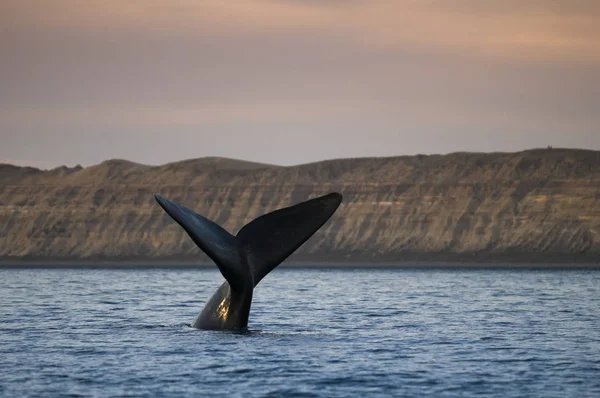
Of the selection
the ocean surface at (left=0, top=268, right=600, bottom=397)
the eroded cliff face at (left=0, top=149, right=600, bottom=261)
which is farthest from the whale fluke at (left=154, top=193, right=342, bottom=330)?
the eroded cliff face at (left=0, top=149, right=600, bottom=261)

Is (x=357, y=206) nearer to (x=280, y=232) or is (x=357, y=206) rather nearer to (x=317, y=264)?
(x=317, y=264)

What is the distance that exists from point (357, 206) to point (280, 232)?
11807cm

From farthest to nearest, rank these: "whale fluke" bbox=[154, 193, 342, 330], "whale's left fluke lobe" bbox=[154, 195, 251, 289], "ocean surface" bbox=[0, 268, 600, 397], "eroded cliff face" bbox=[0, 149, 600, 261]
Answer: "eroded cliff face" bbox=[0, 149, 600, 261], "whale fluke" bbox=[154, 193, 342, 330], "whale's left fluke lobe" bbox=[154, 195, 251, 289], "ocean surface" bbox=[0, 268, 600, 397]

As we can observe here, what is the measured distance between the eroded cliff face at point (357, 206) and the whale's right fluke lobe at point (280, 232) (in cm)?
10333

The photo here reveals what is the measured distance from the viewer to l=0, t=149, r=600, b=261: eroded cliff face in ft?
431

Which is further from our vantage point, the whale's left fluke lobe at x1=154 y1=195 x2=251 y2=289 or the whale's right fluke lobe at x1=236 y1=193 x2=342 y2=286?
the whale's right fluke lobe at x1=236 y1=193 x2=342 y2=286

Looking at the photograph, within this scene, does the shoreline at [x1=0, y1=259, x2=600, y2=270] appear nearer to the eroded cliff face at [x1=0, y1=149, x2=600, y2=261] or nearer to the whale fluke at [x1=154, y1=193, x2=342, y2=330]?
the eroded cliff face at [x1=0, y1=149, x2=600, y2=261]

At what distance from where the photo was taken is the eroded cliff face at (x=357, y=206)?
5177 inches

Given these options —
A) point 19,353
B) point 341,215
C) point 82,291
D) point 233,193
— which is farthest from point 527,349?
point 233,193

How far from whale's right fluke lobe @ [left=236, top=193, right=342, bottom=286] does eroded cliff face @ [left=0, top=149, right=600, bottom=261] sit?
103334mm

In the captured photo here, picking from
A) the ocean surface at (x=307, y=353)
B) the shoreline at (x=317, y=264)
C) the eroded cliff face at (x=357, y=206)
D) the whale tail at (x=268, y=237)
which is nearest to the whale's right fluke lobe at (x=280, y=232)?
the whale tail at (x=268, y=237)

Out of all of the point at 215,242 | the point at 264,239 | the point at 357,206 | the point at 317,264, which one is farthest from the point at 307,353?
the point at 357,206

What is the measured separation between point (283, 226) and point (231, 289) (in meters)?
1.74

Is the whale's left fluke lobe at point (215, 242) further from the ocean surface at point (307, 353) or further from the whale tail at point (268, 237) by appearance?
the ocean surface at point (307, 353)
